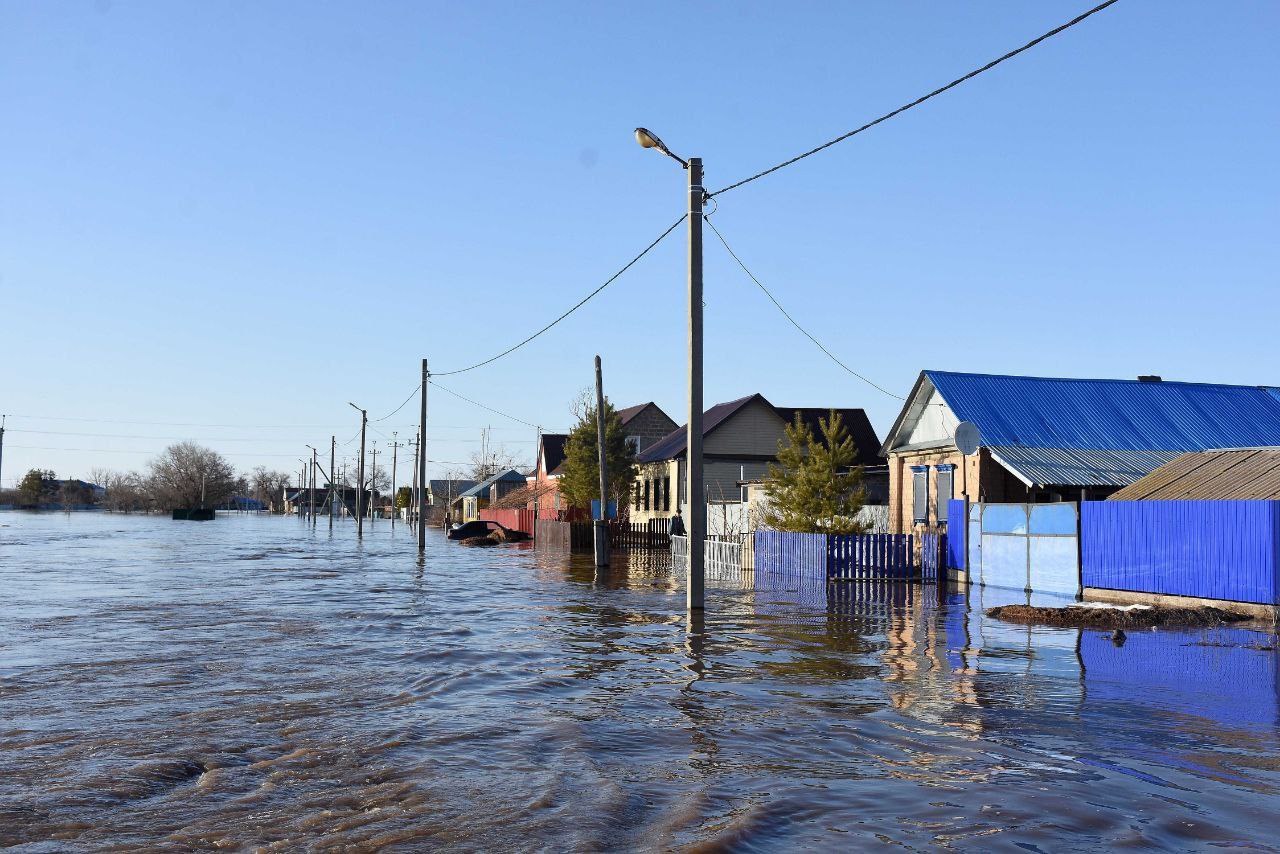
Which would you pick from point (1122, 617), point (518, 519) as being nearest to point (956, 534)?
point (1122, 617)

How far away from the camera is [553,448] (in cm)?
7831

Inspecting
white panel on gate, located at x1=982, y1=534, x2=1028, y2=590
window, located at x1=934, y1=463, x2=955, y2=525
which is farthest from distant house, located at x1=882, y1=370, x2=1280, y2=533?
white panel on gate, located at x1=982, y1=534, x2=1028, y2=590

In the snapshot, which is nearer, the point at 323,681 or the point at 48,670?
the point at 323,681

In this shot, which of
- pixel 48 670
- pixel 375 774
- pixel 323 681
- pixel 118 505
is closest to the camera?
pixel 375 774

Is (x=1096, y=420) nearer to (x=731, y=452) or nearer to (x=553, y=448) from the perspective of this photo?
(x=731, y=452)

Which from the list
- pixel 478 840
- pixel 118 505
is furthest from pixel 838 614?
pixel 118 505

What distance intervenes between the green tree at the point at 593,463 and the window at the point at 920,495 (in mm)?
25605

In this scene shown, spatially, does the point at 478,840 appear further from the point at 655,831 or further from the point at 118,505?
the point at 118,505

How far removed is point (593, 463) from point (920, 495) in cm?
2723

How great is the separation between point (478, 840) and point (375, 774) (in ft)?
5.91

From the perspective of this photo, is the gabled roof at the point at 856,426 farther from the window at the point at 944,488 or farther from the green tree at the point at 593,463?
the window at the point at 944,488

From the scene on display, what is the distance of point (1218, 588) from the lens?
18.6m

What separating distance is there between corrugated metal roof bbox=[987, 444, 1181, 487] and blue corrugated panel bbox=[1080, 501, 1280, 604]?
345 cm

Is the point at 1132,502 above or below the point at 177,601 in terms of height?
above
